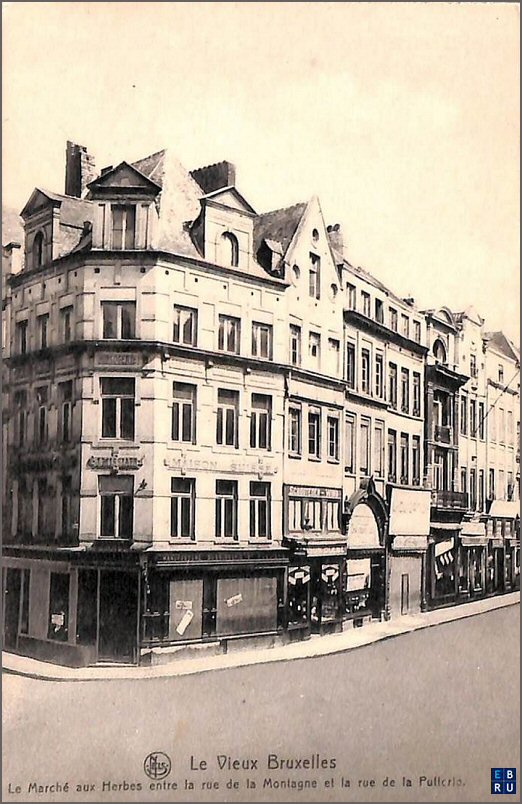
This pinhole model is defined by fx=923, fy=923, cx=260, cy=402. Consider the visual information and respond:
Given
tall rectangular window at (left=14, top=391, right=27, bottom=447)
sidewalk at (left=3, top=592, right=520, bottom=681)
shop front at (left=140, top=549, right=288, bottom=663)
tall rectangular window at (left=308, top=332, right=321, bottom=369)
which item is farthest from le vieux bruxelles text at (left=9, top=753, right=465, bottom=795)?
tall rectangular window at (left=308, top=332, right=321, bottom=369)

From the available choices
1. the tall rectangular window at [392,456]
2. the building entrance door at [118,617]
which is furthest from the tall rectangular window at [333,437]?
the building entrance door at [118,617]

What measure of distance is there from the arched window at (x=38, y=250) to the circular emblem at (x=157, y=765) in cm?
243

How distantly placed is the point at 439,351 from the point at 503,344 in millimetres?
430

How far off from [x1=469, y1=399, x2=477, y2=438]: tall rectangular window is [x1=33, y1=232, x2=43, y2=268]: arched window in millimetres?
2653

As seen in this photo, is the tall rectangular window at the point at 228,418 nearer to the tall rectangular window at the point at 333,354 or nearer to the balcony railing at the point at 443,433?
the tall rectangular window at the point at 333,354

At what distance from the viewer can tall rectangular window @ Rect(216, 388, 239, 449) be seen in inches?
184

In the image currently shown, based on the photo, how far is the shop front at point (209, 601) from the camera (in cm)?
445

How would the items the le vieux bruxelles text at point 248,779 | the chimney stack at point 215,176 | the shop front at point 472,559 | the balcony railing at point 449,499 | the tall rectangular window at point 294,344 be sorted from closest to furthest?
the le vieux bruxelles text at point 248,779
the chimney stack at point 215,176
the tall rectangular window at point 294,344
the shop front at point 472,559
the balcony railing at point 449,499

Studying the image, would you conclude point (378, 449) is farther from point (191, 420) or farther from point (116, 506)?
point (116, 506)

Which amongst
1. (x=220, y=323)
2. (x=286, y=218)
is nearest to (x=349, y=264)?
(x=286, y=218)

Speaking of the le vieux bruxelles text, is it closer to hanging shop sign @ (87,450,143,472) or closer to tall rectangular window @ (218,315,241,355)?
hanging shop sign @ (87,450,143,472)

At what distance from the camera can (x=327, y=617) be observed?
195 inches

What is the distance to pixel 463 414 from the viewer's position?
5.52 m

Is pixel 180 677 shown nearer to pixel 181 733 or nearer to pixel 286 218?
pixel 181 733
